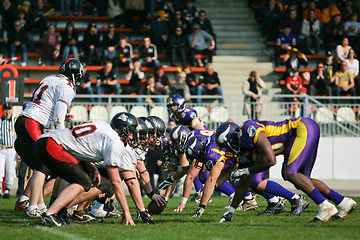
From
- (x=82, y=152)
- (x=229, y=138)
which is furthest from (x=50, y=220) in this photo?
(x=229, y=138)

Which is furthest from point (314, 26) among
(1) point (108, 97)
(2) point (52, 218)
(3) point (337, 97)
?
(2) point (52, 218)

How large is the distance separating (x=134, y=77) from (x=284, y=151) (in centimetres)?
1102

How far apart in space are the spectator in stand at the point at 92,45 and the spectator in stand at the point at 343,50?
7812mm

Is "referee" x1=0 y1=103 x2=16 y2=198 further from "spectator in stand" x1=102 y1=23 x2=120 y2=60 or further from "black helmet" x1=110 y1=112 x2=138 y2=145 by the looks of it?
"black helmet" x1=110 y1=112 x2=138 y2=145

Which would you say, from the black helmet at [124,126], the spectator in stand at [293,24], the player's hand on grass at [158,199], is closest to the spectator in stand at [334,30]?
the spectator in stand at [293,24]

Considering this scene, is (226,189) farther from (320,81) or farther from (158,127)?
(320,81)

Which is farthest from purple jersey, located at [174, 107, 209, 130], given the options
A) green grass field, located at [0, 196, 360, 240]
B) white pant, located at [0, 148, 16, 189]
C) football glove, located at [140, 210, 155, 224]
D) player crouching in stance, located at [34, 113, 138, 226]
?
white pant, located at [0, 148, 16, 189]

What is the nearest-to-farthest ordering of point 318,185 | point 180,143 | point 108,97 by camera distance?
point 318,185 < point 180,143 < point 108,97

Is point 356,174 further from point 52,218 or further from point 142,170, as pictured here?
point 52,218

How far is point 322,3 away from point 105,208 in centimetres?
1593

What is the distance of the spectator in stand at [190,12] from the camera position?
854 inches

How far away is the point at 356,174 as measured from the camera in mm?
17766

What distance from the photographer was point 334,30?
21.9 metres

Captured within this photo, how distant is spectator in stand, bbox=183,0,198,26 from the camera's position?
2170cm
